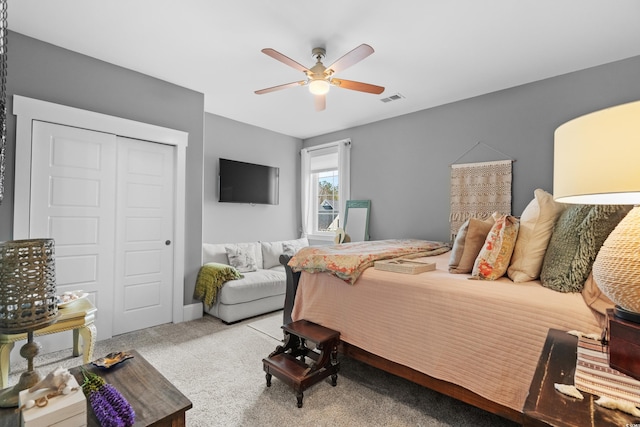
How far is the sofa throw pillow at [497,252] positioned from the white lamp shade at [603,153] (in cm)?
106

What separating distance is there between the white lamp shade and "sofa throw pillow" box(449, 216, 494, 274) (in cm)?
121

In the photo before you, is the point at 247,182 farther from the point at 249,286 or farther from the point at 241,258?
the point at 249,286

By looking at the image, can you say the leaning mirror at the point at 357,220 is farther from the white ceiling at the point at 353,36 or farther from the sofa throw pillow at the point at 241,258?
the white ceiling at the point at 353,36

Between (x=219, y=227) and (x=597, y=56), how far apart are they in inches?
185

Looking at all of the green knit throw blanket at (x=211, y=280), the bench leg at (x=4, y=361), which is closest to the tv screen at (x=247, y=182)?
the green knit throw blanket at (x=211, y=280)

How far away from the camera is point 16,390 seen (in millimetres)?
1103

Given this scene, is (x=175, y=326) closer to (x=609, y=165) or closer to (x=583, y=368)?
(x=583, y=368)

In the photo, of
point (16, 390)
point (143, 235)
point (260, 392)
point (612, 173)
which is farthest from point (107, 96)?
point (612, 173)

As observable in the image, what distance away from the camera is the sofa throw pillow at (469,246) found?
2.01m

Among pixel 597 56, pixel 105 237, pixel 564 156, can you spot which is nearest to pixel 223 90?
pixel 105 237

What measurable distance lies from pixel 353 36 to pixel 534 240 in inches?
79.2

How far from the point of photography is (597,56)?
2699 millimetres

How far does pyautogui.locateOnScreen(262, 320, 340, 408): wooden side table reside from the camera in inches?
75.6

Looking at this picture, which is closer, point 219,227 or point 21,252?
point 21,252
